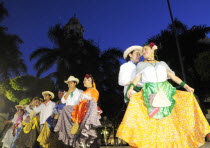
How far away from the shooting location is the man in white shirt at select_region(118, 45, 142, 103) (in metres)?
4.02

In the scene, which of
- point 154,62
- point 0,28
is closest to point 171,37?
point 154,62

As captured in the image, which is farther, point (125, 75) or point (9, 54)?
point (9, 54)

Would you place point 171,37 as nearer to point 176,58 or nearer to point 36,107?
point 176,58

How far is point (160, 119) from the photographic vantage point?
129 inches

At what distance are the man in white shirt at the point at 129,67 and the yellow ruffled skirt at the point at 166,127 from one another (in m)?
0.52

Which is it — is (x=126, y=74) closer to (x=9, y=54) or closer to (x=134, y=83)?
(x=134, y=83)

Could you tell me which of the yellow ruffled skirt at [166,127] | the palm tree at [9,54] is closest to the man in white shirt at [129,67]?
the yellow ruffled skirt at [166,127]

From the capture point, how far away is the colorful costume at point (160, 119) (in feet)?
10.2

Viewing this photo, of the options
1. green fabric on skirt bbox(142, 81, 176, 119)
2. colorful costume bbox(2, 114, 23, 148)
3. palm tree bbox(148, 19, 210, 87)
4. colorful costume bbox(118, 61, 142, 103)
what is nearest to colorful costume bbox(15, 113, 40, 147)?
colorful costume bbox(2, 114, 23, 148)

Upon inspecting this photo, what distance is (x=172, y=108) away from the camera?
11.1 feet

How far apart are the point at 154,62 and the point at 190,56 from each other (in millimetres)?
13598

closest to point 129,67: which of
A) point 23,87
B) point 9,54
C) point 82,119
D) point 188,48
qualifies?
point 82,119

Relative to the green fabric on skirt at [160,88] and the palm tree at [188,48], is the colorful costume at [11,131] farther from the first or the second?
the palm tree at [188,48]

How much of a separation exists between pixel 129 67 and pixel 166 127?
4.22 feet
